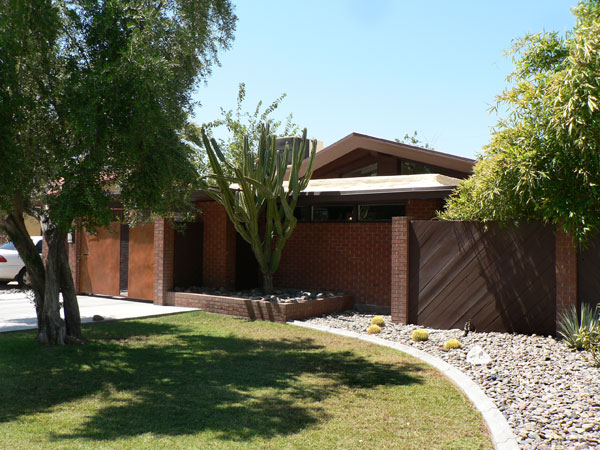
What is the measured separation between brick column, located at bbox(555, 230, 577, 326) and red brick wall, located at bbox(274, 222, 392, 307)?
4.21 metres

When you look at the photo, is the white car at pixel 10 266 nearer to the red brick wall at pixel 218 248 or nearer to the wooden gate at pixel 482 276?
the red brick wall at pixel 218 248

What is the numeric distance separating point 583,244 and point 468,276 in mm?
1936

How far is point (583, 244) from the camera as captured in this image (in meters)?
7.78

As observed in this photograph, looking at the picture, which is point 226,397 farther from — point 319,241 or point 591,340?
point 319,241

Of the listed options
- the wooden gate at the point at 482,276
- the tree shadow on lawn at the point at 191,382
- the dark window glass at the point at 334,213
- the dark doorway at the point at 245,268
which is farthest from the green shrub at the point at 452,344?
the dark doorway at the point at 245,268

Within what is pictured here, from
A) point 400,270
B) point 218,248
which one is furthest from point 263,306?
point 218,248

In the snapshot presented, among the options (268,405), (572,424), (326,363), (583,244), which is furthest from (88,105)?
(583,244)

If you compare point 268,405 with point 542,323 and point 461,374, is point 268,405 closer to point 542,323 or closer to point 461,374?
A: point 461,374

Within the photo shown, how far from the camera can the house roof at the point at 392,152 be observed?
44.1ft

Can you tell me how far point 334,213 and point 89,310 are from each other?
20.0 feet

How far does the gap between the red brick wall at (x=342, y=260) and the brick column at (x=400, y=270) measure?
1.84 metres

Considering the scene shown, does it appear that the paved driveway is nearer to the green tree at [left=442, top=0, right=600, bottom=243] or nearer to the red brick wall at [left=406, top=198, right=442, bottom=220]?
the red brick wall at [left=406, top=198, right=442, bottom=220]

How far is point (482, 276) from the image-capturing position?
29.4ft

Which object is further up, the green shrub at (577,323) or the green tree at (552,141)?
the green tree at (552,141)
